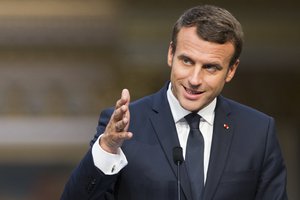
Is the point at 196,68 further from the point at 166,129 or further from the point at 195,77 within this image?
the point at 166,129

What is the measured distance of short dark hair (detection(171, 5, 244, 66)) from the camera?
2.44 metres

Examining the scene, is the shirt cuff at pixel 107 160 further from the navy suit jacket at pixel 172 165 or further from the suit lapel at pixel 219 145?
the suit lapel at pixel 219 145

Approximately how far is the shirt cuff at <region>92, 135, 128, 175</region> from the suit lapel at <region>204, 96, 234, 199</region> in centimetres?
25

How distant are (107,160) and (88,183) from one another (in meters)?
0.10

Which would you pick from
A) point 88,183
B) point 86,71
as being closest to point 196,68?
point 88,183

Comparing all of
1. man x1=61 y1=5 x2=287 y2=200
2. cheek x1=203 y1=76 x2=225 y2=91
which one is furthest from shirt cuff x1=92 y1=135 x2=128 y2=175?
cheek x1=203 y1=76 x2=225 y2=91

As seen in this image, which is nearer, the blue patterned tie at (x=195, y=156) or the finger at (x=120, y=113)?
the finger at (x=120, y=113)

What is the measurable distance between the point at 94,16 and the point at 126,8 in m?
0.29

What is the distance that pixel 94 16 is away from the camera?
288 inches

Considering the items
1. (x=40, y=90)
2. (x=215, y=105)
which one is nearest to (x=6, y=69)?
(x=40, y=90)

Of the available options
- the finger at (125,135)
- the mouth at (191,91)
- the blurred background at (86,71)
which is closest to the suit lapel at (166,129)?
the mouth at (191,91)

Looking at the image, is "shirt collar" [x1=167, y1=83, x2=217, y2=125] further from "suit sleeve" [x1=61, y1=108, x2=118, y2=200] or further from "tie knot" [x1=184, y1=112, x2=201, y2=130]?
"suit sleeve" [x1=61, y1=108, x2=118, y2=200]

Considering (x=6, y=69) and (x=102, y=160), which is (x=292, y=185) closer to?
(x=6, y=69)

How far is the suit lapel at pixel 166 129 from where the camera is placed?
2428 mm
